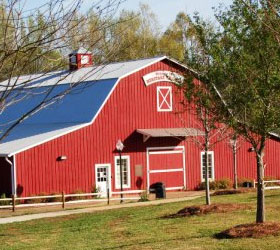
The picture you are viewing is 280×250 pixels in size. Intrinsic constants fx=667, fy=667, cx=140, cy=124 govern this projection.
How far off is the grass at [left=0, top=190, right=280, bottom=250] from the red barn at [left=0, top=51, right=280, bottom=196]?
8.42 metres

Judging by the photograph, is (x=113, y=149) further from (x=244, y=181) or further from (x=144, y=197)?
(x=244, y=181)

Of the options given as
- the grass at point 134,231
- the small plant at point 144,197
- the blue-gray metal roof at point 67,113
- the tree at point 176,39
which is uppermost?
the tree at point 176,39

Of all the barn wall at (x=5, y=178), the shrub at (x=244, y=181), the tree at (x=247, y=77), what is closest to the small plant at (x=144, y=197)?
the barn wall at (x=5, y=178)

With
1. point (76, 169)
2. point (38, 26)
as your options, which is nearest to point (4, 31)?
point (38, 26)

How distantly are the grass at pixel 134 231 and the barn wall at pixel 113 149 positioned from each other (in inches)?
324

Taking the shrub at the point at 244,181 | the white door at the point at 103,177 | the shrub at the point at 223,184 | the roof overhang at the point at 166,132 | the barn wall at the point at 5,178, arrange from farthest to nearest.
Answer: the shrub at the point at 223,184
the shrub at the point at 244,181
the roof overhang at the point at 166,132
the white door at the point at 103,177
the barn wall at the point at 5,178

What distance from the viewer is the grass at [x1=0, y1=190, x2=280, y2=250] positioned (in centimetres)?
1483

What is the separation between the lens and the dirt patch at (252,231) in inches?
592

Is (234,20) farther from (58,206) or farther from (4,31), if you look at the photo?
(58,206)

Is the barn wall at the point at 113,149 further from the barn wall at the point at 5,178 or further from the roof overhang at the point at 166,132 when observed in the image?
the barn wall at the point at 5,178

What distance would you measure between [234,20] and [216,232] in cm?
512

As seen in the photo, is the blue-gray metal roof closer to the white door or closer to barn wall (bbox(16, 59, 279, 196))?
barn wall (bbox(16, 59, 279, 196))

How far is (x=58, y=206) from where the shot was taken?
28812 millimetres

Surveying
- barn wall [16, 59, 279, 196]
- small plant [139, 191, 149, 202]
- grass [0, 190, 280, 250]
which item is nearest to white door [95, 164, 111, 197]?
barn wall [16, 59, 279, 196]
